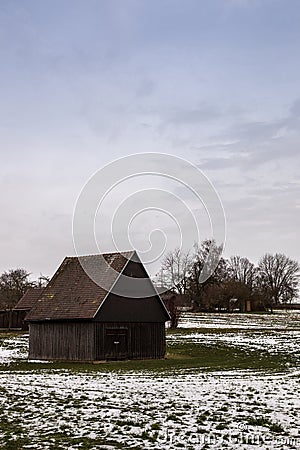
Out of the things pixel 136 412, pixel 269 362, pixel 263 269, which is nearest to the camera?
pixel 136 412

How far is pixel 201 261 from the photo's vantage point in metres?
90.4

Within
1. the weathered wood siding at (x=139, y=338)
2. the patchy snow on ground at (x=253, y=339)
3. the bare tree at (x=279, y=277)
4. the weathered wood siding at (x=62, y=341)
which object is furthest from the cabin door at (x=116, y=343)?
the bare tree at (x=279, y=277)

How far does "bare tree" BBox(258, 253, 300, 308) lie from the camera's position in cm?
12094

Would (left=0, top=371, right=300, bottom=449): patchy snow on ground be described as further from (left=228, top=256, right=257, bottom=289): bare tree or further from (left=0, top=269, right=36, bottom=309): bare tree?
(left=228, top=256, right=257, bottom=289): bare tree

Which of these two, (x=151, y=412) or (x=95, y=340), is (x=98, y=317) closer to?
(x=95, y=340)

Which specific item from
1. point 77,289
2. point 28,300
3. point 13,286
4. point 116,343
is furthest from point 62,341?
point 13,286

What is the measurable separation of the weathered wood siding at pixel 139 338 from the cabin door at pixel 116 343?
0.47 feet

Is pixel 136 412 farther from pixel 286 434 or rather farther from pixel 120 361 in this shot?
pixel 120 361

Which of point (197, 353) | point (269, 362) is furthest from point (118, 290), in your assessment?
point (269, 362)

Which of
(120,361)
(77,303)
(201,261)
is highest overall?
(201,261)

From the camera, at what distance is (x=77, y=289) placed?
42.6 m

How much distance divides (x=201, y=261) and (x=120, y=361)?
5107cm

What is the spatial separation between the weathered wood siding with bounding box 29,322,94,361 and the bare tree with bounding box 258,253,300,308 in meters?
79.2

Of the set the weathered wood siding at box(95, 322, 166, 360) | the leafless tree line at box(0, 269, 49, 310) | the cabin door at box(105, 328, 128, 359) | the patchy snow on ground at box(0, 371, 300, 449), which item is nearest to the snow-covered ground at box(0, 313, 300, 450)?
the patchy snow on ground at box(0, 371, 300, 449)
